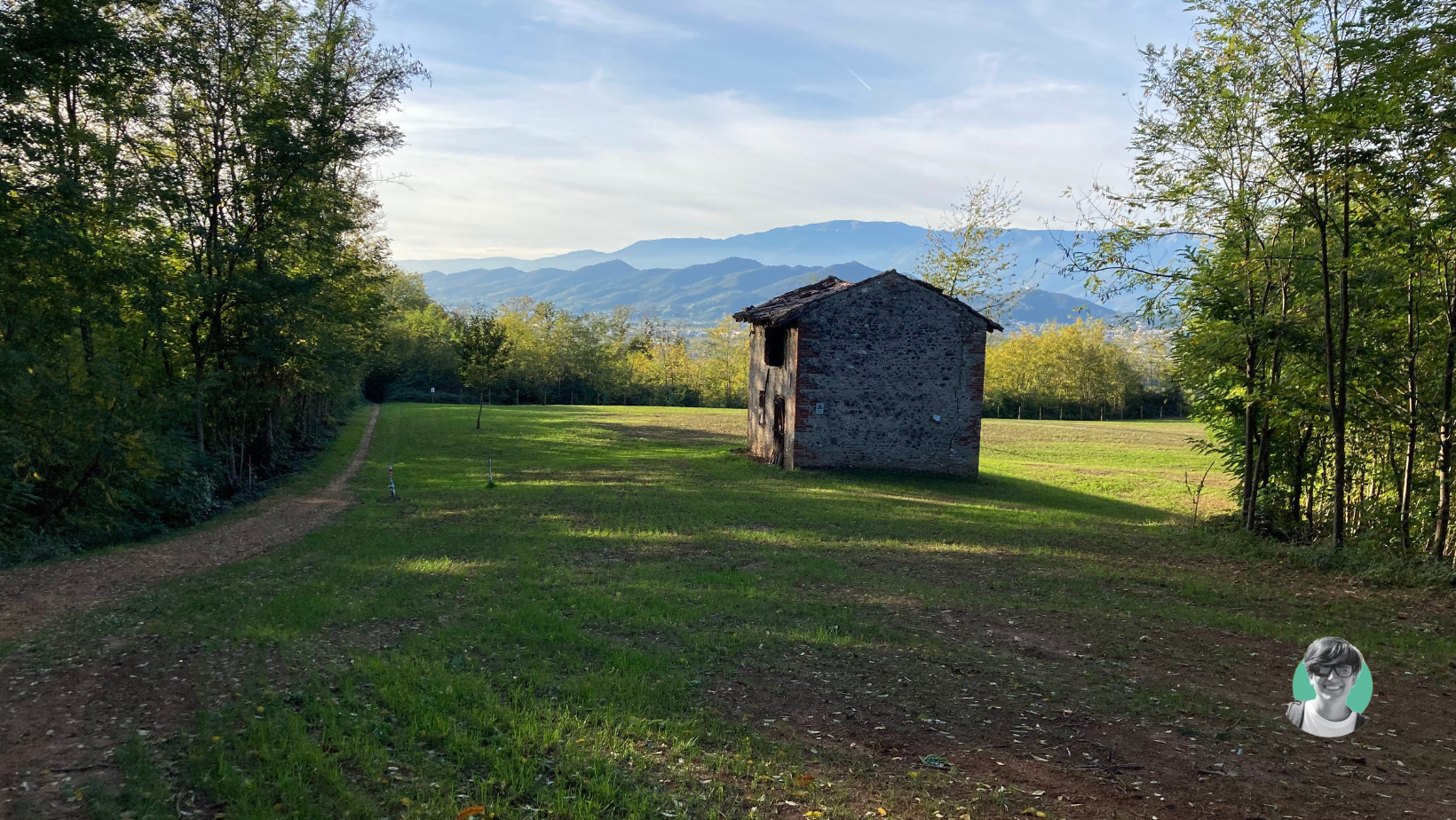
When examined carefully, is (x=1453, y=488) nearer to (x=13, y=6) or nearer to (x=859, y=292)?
(x=859, y=292)

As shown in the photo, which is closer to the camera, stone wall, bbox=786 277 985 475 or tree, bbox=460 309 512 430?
stone wall, bbox=786 277 985 475

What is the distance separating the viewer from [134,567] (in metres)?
13.0

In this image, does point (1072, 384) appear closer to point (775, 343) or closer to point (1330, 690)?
point (775, 343)

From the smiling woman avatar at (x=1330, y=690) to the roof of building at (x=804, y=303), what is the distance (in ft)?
63.9

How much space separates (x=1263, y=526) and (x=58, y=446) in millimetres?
24941

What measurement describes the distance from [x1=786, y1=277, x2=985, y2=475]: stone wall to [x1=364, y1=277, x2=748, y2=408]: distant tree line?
42469mm

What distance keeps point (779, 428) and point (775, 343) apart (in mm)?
3157

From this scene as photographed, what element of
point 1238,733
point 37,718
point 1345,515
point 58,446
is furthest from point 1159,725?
point 58,446

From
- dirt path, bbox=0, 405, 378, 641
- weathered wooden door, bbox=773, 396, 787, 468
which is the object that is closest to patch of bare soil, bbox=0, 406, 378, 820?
dirt path, bbox=0, 405, 378, 641

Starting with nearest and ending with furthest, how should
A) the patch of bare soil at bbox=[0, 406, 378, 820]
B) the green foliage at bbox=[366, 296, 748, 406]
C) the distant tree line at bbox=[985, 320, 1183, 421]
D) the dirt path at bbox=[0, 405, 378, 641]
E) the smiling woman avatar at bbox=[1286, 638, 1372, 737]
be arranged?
1. the patch of bare soil at bbox=[0, 406, 378, 820]
2. the smiling woman avatar at bbox=[1286, 638, 1372, 737]
3. the dirt path at bbox=[0, 405, 378, 641]
4. the green foliage at bbox=[366, 296, 748, 406]
5. the distant tree line at bbox=[985, 320, 1183, 421]

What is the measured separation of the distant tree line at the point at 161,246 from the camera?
13.9 m

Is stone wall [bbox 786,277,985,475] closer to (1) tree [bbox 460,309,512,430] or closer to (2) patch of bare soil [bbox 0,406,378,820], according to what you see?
(2) patch of bare soil [bbox 0,406,378,820]

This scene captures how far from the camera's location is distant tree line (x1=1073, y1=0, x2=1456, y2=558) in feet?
36.0

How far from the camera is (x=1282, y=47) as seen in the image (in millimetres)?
13734
